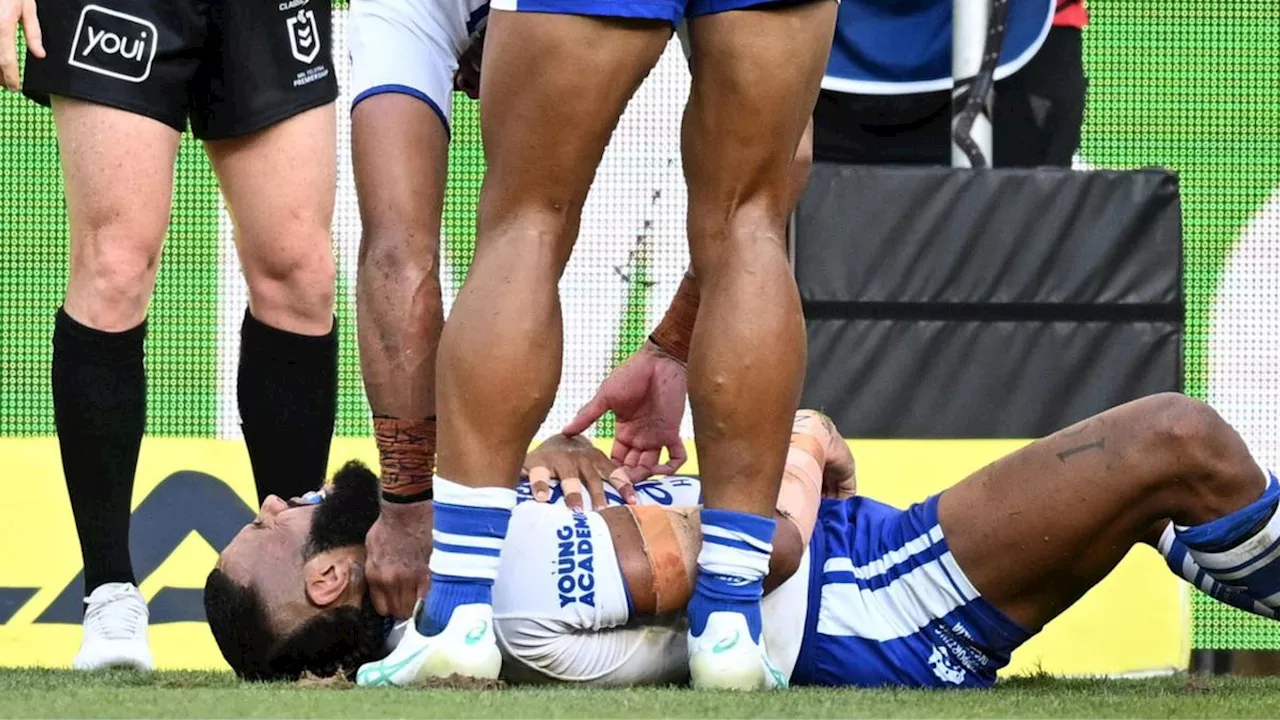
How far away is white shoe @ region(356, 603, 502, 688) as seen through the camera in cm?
212

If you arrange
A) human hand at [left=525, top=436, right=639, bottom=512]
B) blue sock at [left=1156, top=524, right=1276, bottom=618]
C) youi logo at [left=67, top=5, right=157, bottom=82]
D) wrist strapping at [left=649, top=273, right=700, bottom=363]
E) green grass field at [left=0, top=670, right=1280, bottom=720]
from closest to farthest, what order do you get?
green grass field at [left=0, top=670, right=1280, bottom=720]
blue sock at [left=1156, top=524, right=1276, bottom=618]
human hand at [left=525, top=436, right=639, bottom=512]
wrist strapping at [left=649, top=273, right=700, bottom=363]
youi logo at [left=67, top=5, right=157, bottom=82]

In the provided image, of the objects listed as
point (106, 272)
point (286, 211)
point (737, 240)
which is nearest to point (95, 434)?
point (106, 272)

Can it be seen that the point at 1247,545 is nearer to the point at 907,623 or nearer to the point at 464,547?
the point at 907,623

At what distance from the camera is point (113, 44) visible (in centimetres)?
284

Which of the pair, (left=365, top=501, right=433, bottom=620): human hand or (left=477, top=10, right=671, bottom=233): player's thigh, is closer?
(left=477, top=10, right=671, bottom=233): player's thigh

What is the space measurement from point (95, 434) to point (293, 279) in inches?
16.7

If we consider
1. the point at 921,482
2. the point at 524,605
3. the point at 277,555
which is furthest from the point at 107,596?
the point at 921,482

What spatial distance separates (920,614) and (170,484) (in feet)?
6.14

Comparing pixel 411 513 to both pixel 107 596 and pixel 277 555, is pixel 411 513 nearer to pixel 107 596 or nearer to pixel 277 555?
pixel 277 555

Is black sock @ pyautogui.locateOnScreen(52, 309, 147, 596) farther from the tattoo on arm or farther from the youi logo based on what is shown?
the tattoo on arm

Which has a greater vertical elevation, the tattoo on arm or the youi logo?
the youi logo

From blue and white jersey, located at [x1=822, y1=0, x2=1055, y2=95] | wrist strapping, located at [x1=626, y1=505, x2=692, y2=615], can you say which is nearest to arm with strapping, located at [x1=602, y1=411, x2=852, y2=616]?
wrist strapping, located at [x1=626, y1=505, x2=692, y2=615]

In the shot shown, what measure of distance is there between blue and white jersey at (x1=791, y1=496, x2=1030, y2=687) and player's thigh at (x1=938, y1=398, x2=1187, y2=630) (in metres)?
0.03

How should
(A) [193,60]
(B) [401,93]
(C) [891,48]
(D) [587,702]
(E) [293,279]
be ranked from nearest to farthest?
(D) [587,702] → (B) [401,93] → (A) [193,60] → (E) [293,279] → (C) [891,48]
